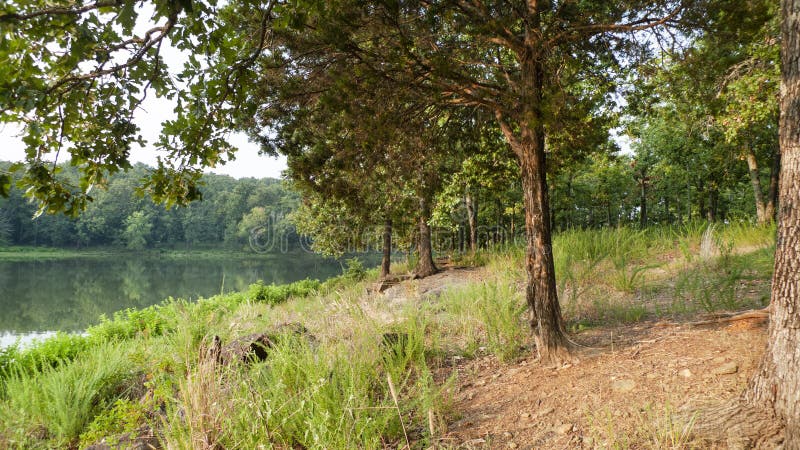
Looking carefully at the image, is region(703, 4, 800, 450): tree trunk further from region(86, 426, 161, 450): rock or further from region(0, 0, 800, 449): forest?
region(86, 426, 161, 450): rock

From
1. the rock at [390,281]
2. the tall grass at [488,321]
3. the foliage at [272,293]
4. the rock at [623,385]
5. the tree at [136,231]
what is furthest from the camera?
the tree at [136,231]

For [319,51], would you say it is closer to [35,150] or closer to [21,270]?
[35,150]

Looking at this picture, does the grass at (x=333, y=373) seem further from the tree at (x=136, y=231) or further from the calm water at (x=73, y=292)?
the tree at (x=136, y=231)

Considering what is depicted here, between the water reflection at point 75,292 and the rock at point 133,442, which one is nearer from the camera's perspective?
the rock at point 133,442

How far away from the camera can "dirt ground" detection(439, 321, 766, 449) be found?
2.24m

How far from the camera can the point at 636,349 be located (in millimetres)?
3355

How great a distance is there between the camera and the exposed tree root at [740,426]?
6.42ft

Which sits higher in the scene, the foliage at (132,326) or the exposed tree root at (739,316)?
the exposed tree root at (739,316)

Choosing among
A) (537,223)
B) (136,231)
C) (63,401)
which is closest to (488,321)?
(537,223)

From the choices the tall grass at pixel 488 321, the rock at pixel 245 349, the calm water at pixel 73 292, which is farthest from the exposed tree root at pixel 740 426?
the calm water at pixel 73 292

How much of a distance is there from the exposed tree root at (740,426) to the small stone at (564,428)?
2.09ft

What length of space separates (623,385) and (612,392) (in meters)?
0.13

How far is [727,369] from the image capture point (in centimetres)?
254

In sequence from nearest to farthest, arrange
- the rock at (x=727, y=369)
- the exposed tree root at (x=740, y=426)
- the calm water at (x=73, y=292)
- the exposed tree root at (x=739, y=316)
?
the exposed tree root at (x=740, y=426) < the rock at (x=727, y=369) < the exposed tree root at (x=739, y=316) < the calm water at (x=73, y=292)
